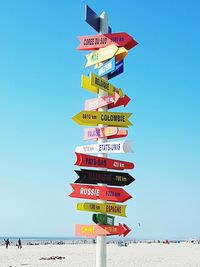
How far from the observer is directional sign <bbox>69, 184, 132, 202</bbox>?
842 centimetres

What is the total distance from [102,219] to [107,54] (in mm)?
3565

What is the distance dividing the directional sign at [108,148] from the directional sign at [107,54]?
1932 mm

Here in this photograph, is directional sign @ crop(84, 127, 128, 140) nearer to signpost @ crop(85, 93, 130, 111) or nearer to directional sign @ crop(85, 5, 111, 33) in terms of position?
signpost @ crop(85, 93, 130, 111)

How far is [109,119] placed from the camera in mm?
8914

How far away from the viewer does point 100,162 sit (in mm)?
8680

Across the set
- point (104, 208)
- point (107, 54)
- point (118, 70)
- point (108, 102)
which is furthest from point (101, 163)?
point (107, 54)

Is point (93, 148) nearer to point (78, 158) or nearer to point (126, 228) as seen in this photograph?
point (78, 158)

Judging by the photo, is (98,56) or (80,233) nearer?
(80,233)

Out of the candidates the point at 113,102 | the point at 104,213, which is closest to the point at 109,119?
the point at 113,102

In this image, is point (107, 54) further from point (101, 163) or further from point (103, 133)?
point (101, 163)

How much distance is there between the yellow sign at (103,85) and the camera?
8.86 metres

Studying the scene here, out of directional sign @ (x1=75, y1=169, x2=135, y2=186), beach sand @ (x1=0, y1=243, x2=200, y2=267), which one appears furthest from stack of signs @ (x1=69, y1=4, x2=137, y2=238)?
beach sand @ (x1=0, y1=243, x2=200, y2=267)

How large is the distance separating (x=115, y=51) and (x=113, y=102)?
1103 millimetres

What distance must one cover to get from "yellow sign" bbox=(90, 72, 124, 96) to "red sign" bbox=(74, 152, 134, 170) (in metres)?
1.53
